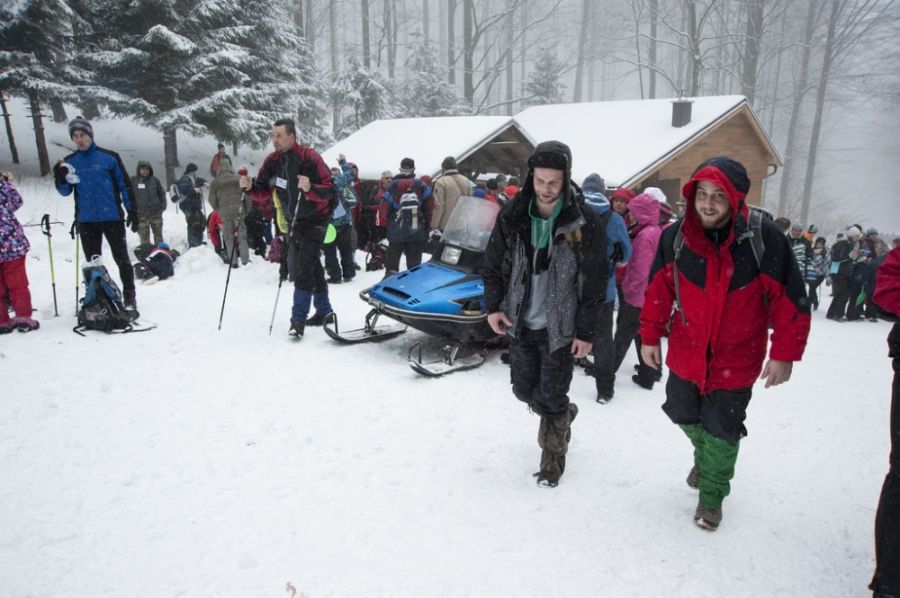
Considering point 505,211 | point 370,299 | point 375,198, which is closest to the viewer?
point 505,211

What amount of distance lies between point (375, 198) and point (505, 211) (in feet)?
31.4

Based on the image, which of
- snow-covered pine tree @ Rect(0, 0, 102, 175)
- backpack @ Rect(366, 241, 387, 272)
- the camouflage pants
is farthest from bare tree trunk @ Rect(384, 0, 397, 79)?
backpack @ Rect(366, 241, 387, 272)

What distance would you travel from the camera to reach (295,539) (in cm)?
299

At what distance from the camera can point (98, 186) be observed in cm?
643

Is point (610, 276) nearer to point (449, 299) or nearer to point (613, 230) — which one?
point (613, 230)

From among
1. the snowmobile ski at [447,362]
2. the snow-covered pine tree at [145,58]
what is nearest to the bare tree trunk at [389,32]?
the snow-covered pine tree at [145,58]

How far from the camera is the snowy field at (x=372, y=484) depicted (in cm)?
277

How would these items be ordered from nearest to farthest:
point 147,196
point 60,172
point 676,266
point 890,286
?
point 890,286
point 676,266
point 60,172
point 147,196

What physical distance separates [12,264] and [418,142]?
1132 cm

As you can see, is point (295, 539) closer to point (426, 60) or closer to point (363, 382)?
point (363, 382)

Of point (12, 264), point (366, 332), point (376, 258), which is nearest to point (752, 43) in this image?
point (376, 258)

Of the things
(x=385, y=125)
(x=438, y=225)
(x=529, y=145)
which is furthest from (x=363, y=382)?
(x=385, y=125)

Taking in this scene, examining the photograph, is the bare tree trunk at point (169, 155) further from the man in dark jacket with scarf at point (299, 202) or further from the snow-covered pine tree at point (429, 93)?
the man in dark jacket with scarf at point (299, 202)

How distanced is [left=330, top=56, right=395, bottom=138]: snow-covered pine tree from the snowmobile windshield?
72.1 ft
